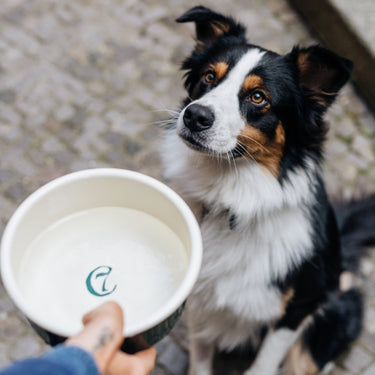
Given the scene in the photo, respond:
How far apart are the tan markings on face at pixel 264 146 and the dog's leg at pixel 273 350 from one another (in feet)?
2.84

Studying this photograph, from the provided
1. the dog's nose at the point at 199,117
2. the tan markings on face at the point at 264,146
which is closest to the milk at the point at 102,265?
the dog's nose at the point at 199,117

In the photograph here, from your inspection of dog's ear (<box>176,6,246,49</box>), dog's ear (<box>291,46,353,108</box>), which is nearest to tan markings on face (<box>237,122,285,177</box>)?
dog's ear (<box>291,46,353,108</box>)

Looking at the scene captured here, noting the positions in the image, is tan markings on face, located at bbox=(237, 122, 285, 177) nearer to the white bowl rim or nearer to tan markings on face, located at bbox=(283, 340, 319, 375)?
the white bowl rim

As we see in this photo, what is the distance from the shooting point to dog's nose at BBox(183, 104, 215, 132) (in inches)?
78.5

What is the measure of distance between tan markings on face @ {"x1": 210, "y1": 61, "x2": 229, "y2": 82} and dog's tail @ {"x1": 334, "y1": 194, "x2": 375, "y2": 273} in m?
1.19

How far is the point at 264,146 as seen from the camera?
216 centimetres

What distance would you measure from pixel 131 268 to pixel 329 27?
372cm

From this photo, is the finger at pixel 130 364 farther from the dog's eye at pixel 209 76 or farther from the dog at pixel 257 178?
the dog's eye at pixel 209 76

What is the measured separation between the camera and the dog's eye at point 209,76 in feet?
7.22

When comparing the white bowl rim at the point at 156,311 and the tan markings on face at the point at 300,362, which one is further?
the tan markings on face at the point at 300,362

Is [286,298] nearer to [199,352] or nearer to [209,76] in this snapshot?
[199,352]

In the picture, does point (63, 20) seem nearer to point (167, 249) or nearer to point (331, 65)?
point (331, 65)

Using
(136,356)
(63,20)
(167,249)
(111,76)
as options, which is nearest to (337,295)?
(167,249)

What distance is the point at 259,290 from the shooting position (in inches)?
91.2
